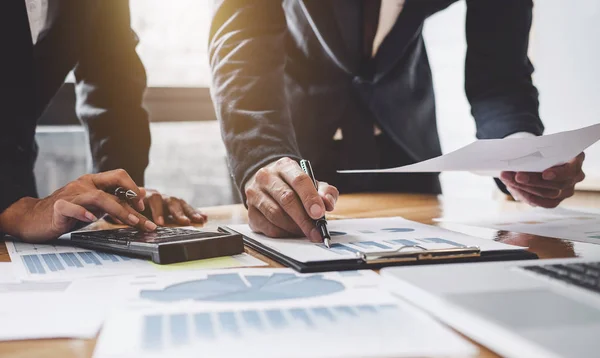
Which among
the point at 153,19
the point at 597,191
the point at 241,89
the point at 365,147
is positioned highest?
the point at 153,19

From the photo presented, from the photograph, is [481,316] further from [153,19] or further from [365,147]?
[153,19]

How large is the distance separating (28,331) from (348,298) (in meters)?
0.22

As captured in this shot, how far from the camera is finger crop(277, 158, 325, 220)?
2.15 feet

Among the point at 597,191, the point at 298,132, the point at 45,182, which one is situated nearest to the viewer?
the point at 298,132

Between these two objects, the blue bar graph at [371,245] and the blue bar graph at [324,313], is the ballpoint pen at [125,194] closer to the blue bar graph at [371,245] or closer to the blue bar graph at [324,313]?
the blue bar graph at [371,245]

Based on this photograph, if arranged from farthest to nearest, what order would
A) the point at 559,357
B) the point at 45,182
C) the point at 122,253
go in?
the point at 45,182 → the point at 122,253 → the point at 559,357

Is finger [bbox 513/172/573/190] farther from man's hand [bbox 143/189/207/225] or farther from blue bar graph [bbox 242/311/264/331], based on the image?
blue bar graph [bbox 242/311/264/331]

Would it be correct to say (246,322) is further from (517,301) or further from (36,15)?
(36,15)

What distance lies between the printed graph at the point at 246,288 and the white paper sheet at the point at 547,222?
1.41 feet

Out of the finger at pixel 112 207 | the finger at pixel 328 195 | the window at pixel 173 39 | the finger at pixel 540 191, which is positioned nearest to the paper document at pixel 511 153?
the finger at pixel 328 195

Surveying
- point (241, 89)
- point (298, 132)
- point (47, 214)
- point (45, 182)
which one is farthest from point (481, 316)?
point (45, 182)

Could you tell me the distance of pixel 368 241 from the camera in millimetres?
661

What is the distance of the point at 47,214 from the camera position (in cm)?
73

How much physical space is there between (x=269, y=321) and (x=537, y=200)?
0.88 meters
